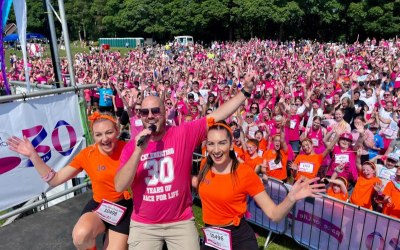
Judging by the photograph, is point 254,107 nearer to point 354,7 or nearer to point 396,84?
point 396,84

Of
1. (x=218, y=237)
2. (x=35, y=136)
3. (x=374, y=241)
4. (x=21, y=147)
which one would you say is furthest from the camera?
(x=35, y=136)

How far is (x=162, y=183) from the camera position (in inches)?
121

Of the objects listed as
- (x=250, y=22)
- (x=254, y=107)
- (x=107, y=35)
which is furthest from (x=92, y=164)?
(x=107, y=35)

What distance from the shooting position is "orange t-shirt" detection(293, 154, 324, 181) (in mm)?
5613

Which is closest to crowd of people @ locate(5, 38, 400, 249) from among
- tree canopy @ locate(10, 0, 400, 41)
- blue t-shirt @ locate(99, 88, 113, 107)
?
blue t-shirt @ locate(99, 88, 113, 107)

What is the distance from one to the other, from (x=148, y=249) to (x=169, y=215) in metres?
0.36

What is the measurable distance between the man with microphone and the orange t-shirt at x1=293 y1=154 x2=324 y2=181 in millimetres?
2761

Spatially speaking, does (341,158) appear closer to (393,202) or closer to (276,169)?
(276,169)

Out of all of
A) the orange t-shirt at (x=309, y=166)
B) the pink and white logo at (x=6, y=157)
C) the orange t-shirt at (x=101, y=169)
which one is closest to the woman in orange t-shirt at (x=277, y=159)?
the orange t-shirt at (x=309, y=166)

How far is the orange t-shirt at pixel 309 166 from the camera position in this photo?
561cm

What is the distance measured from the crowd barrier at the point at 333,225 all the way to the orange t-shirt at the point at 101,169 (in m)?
2.45

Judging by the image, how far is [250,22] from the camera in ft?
153

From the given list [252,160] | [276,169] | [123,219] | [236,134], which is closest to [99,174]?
[123,219]

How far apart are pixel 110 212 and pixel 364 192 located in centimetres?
340
